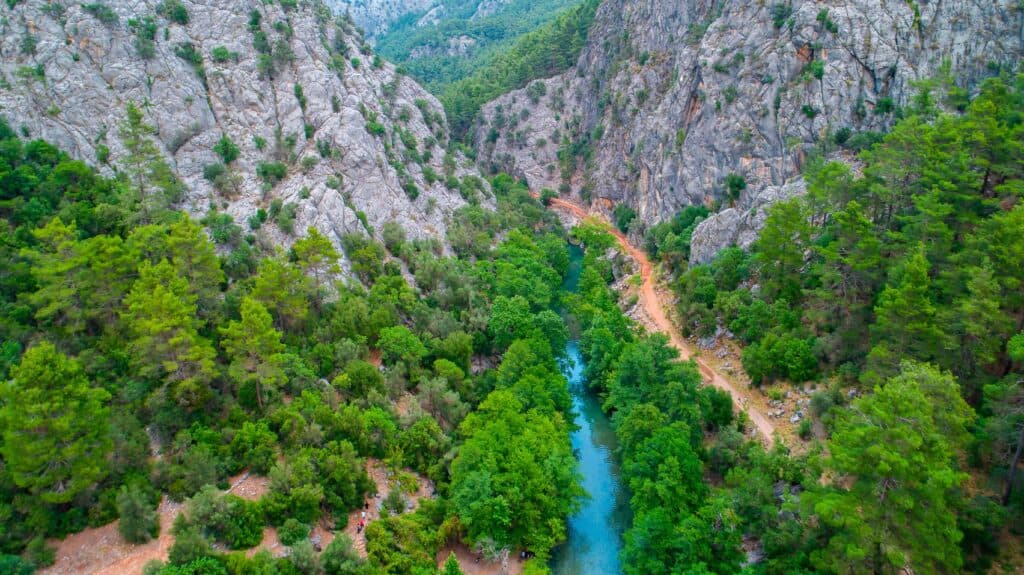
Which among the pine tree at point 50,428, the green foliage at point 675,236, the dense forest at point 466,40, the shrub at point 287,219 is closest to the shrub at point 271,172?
the shrub at point 287,219

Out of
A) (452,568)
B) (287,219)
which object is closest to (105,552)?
(452,568)

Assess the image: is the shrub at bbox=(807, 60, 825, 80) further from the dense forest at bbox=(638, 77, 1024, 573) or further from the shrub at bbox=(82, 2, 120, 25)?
the shrub at bbox=(82, 2, 120, 25)

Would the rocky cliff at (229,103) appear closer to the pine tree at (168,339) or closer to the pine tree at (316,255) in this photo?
the pine tree at (316,255)

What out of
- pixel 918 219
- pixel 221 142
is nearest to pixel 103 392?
pixel 221 142

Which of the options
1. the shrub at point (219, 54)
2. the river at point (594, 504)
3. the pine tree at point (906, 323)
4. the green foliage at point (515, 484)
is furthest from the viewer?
the shrub at point (219, 54)

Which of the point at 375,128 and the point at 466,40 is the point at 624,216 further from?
the point at 466,40

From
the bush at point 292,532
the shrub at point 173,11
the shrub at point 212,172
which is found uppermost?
the shrub at point 173,11

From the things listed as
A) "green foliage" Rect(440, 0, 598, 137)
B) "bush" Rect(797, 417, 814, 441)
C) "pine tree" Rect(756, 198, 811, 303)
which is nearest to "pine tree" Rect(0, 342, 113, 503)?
"bush" Rect(797, 417, 814, 441)
